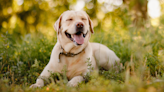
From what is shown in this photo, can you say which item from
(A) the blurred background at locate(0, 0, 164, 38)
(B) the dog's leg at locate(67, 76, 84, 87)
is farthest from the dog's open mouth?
(A) the blurred background at locate(0, 0, 164, 38)

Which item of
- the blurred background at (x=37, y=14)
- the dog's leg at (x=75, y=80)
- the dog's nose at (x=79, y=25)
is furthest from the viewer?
the blurred background at (x=37, y=14)

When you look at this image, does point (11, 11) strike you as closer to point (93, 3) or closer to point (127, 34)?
point (93, 3)

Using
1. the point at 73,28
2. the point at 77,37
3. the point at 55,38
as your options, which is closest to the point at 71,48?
Answer: the point at 77,37

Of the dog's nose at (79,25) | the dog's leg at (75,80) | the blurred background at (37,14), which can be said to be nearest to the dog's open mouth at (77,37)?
the dog's nose at (79,25)

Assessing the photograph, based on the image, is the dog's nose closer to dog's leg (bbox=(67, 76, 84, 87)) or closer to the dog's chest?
the dog's chest

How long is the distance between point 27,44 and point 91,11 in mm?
5541

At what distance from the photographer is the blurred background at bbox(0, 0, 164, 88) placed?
2881 millimetres

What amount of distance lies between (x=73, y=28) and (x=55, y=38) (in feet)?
4.49

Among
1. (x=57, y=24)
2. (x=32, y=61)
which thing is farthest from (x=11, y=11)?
(x=57, y=24)

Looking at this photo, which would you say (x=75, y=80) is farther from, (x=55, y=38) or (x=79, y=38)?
(x=55, y=38)

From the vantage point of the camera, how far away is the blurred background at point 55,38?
288 centimetres

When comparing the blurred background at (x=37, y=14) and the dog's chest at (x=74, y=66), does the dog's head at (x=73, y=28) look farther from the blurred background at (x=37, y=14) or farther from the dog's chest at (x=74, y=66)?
the blurred background at (x=37, y=14)

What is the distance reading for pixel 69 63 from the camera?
2.85 metres

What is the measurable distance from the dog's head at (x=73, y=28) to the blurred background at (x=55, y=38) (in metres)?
0.69
